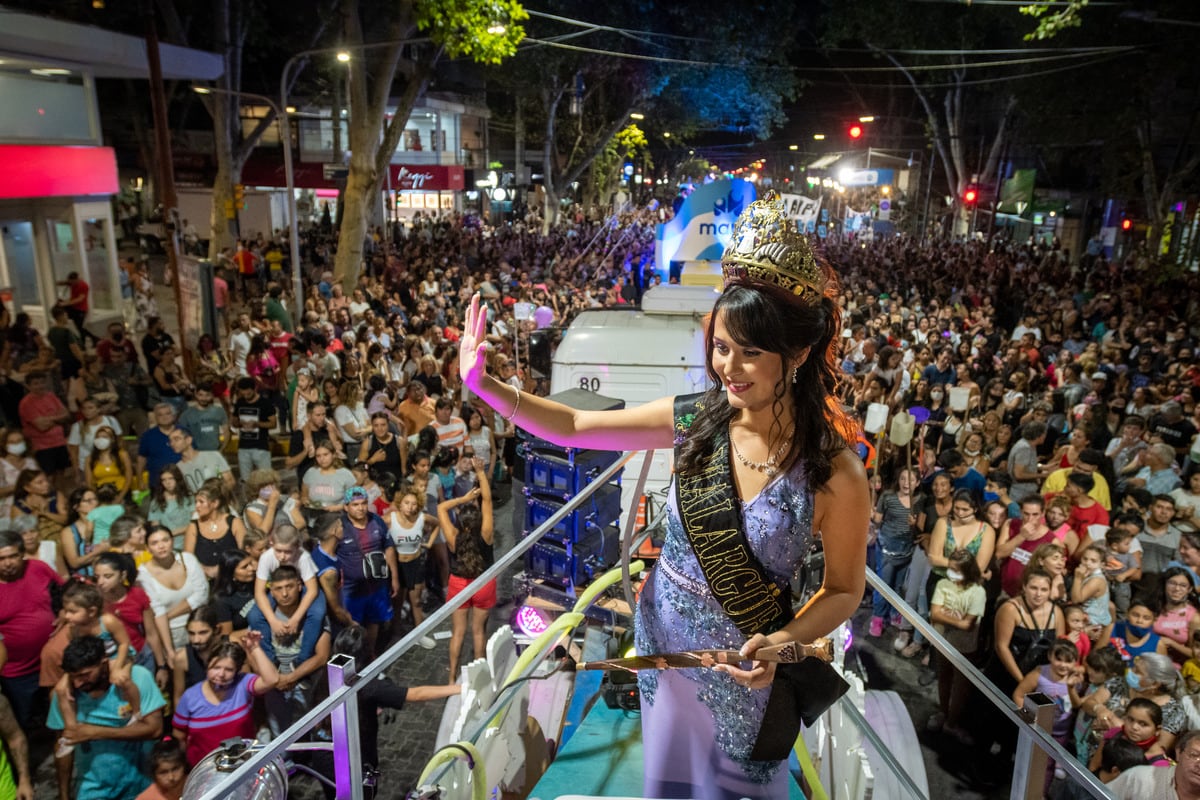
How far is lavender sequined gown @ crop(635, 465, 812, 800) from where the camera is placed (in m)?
2.13

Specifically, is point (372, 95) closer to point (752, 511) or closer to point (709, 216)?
point (709, 216)

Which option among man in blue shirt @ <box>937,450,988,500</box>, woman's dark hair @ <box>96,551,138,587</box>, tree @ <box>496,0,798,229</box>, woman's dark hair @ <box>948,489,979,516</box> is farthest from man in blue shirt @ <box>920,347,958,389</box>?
tree @ <box>496,0,798,229</box>

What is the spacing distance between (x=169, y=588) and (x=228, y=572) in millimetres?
467

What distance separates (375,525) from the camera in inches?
255

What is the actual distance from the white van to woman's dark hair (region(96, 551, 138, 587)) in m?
4.01

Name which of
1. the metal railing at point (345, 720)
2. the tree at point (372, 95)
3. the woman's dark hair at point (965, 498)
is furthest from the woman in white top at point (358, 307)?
the metal railing at point (345, 720)

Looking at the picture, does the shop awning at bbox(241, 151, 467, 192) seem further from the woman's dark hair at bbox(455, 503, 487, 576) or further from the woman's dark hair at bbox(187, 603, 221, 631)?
the woman's dark hair at bbox(187, 603, 221, 631)

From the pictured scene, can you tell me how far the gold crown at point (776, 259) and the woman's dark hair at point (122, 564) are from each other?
4.93 meters

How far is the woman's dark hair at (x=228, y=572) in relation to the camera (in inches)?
235

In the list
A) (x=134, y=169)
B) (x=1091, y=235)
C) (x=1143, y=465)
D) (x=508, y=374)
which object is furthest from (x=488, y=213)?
(x=1143, y=465)

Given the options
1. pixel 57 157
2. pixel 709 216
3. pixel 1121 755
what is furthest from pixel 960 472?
pixel 57 157

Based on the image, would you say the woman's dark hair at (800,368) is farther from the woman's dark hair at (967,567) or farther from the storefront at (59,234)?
the storefront at (59,234)

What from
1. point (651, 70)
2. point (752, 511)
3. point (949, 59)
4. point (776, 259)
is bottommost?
point (752, 511)

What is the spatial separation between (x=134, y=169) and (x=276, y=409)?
35.4 m
